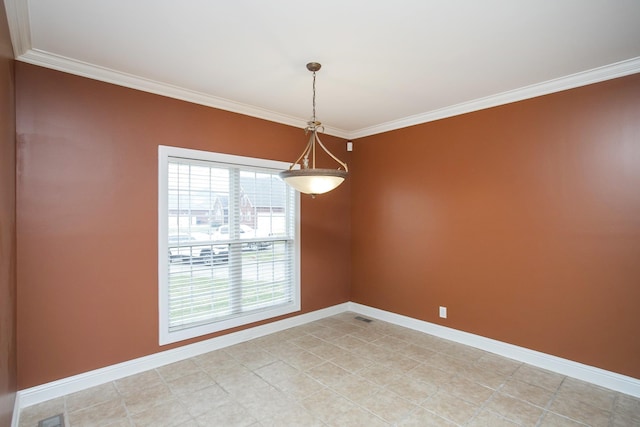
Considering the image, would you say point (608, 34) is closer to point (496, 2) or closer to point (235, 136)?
point (496, 2)

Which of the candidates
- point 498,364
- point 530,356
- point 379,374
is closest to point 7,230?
point 379,374

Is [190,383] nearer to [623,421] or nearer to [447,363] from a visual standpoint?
[447,363]

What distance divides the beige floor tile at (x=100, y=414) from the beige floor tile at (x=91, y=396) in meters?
0.06

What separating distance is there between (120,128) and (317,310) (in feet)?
10.6

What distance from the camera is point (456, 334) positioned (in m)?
3.67

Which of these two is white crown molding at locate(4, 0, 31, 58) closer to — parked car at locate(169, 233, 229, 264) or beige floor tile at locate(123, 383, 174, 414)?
parked car at locate(169, 233, 229, 264)

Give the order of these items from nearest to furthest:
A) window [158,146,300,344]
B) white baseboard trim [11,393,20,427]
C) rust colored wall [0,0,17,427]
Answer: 1. rust colored wall [0,0,17,427]
2. white baseboard trim [11,393,20,427]
3. window [158,146,300,344]

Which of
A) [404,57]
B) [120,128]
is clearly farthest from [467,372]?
[120,128]

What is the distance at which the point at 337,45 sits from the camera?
2.35m

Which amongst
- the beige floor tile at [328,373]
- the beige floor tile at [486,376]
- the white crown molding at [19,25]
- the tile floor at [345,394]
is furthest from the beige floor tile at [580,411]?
the white crown molding at [19,25]

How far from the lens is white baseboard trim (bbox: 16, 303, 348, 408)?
2.46 meters

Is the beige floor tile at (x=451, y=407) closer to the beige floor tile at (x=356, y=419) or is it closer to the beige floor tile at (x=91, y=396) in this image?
the beige floor tile at (x=356, y=419)

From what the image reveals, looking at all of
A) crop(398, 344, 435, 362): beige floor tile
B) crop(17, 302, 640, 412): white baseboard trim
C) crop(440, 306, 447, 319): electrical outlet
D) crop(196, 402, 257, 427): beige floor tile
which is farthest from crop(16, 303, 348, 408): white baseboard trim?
crop(440, 306, 447, 319): electrical outlet

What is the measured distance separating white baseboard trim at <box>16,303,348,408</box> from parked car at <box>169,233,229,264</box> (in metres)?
0.89
